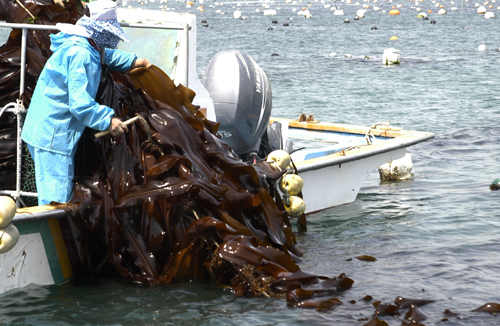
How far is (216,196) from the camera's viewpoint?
5.30 metres

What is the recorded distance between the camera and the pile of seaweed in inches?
201

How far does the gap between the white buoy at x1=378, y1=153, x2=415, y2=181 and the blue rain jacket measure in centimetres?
582

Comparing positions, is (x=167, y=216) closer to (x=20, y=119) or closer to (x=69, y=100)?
(x=69, y=100)

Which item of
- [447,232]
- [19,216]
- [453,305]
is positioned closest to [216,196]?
[19,216]

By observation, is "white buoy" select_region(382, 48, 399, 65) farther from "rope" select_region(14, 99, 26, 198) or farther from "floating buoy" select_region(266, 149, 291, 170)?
"rope" select_region(14, 99, 26, 198)

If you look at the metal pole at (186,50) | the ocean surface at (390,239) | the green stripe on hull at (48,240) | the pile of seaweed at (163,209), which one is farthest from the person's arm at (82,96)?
the metal pole at (186,50)

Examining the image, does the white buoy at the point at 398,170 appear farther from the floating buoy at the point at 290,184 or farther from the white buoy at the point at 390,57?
the white buoy at the point at 390,57

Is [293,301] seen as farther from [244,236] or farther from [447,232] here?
[447,232]

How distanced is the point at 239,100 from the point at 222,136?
416mm

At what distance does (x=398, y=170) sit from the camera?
9867 mm

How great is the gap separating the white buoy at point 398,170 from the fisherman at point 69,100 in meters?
5.74

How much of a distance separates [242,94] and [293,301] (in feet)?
9.29

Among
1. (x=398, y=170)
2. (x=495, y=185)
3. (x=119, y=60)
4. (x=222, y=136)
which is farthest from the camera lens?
(x=398, y=170)

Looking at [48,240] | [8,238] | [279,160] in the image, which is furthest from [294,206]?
[8,238]
